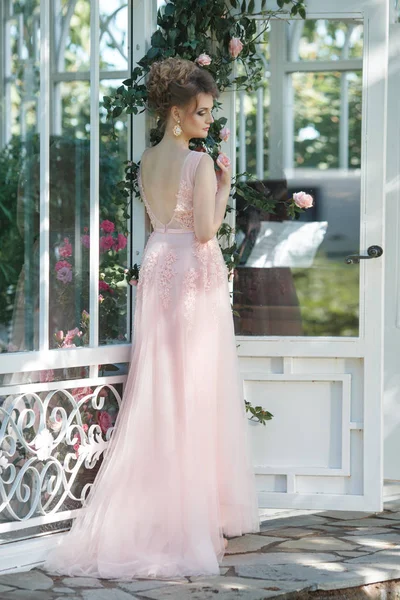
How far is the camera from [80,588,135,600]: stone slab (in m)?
3.18

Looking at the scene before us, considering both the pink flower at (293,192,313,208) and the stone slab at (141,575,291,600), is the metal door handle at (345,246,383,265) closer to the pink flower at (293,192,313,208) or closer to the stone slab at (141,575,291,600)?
the pink flower at (293,192,313,208)

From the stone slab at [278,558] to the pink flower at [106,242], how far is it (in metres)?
1.22

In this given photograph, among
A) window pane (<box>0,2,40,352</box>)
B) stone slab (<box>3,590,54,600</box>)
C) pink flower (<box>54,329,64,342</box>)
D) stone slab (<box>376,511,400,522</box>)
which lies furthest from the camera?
window pane (<box>0,2,40,352</box>)

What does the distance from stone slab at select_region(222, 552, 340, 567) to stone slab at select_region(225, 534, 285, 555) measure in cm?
7

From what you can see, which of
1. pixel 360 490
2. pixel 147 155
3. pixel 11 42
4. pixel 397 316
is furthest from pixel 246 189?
pixel 11 42

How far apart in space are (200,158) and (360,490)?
1.53 metres

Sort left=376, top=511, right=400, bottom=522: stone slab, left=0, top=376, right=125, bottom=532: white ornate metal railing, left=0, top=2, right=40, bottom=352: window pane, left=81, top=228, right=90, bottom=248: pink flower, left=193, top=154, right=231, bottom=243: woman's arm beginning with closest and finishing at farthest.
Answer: left=0, top=376, right=125, bottom=532: white ornate metal railing < left=193, top=154, right=231, bottom=243: woman's arm < left=81, top=228, right=90, bottom=248: pink flower < left=376, top=511, right=400, bottom=522: stone slab < left=0, top=2, right=40, bottom=352: window pane

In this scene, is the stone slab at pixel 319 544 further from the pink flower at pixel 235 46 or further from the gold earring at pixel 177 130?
the pink flower at pixel 235 46

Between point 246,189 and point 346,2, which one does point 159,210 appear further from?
point 346,2

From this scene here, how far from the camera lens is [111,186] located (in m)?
3.95

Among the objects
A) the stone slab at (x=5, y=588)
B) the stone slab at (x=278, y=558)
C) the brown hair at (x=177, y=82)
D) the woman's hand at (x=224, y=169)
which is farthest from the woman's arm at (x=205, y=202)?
the stone slab at (x=5, y=588)

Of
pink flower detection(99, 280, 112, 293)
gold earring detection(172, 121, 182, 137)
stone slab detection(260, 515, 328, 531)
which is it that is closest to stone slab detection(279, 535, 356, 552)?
stone slab detection(260, 515, 328, 531)

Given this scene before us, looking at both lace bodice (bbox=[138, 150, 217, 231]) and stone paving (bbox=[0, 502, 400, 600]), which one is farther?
lace bodice (bbox=[138, 150, 217, 231])

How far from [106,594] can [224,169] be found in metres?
1.57
